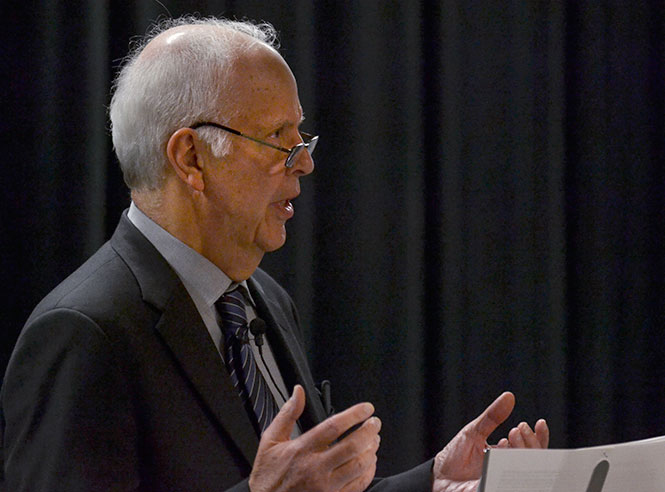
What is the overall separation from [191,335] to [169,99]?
0.44 metres

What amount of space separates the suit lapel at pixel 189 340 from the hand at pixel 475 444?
1.41 ft

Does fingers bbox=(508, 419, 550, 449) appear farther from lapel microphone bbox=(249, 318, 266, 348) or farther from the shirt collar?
the shirt collar

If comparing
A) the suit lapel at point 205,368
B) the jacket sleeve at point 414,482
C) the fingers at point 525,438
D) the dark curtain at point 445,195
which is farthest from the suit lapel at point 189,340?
the dark curtain at point 445,195

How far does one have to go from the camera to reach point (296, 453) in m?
1.21

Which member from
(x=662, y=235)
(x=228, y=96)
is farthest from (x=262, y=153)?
(x=662, y=235)

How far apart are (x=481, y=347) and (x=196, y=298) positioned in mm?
1490

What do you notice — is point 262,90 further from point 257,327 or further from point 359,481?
point 359,481

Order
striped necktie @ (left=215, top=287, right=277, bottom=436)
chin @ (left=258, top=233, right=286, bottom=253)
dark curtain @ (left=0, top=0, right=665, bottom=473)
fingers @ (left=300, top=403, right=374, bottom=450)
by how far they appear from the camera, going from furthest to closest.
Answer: dark curtain @ (left=0, top=0, right=665, bottom=473), chin @ (left=258, top=233, right=286, bottom=253), striped necktie @ (left=215, top=287, right=277, bottom=436), fingers @ (left=300, top=403, right=374, bottom=450)

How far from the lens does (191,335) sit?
1512 mm

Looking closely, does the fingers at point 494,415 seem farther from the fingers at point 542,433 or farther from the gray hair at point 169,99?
the gray hair at point 169,99

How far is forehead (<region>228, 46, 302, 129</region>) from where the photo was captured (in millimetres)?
1629

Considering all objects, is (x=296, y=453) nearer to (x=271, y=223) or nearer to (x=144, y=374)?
(x=144, y=374)

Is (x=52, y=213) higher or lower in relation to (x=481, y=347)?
higher

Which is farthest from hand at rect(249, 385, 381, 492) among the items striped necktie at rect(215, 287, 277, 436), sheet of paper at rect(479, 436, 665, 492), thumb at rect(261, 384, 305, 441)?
striped necktie at rect(215, 287, 277, 436)
